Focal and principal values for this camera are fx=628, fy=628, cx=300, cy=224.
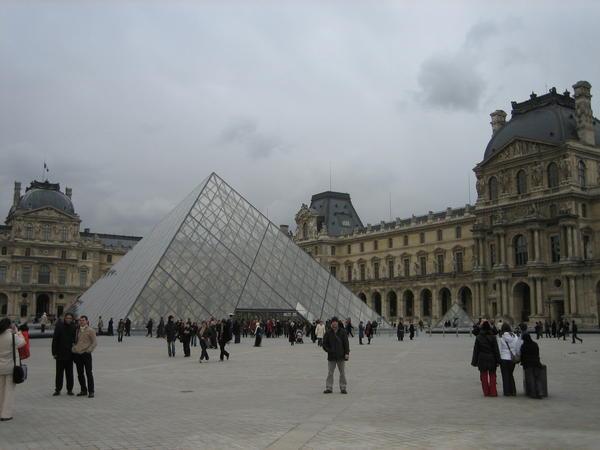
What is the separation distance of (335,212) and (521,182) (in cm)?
2972

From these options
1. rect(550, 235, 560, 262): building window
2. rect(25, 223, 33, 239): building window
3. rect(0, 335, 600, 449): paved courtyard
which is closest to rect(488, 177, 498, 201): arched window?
rect(550, 235, 560, 262): building window

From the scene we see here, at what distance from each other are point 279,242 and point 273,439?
26839 millimetres

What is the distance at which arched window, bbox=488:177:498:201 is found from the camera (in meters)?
52.3

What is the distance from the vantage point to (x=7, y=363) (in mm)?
6973

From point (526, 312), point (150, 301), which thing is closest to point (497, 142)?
point (526, 312)

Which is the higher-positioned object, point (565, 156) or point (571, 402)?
point (565, 156)

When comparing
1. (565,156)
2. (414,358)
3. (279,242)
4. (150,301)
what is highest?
(565,156)

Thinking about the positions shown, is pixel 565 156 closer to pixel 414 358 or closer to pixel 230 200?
pixel 230 200

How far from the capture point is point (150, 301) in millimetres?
26047

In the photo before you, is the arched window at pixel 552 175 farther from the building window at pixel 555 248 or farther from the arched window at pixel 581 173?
the building window at pixel 555 248

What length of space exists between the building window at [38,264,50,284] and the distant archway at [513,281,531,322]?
53.3 metres

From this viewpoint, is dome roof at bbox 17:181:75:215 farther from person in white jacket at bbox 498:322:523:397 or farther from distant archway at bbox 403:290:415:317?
person in white jacket at bbox 498:322:523:397

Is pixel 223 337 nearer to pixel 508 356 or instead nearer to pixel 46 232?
→ pixel 508 356

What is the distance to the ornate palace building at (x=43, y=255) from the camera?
237 feet
